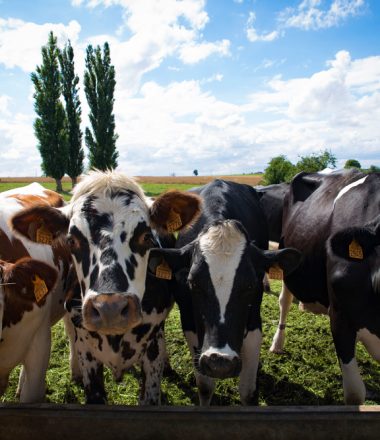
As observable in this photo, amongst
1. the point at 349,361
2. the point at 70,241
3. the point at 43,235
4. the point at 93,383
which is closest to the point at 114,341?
the point at 93,383

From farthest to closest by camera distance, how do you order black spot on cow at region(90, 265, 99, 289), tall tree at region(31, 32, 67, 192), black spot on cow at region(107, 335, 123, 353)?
tall tree at region(31, 32, 67, 192)
black spot on cow at region(107, 335, 123, 353)
black spot on cow at region(90, 265, 99, 289)

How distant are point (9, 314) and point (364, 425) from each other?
8.39 ft

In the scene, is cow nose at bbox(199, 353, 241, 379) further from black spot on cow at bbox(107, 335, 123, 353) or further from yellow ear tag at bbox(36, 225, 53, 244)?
yellow ear tag at bbox(36, 225, 53, 244)

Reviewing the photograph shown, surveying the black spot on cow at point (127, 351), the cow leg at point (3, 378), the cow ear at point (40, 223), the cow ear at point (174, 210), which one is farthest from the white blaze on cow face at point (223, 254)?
the cow leg at point (3, 378)

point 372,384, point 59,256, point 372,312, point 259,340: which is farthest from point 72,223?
point 372,384

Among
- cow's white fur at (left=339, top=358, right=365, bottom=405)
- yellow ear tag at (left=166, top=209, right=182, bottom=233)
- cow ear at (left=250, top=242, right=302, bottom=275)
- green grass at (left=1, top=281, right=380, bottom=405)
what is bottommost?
green grass at (left=1, top=281, right=380, bottom=405)

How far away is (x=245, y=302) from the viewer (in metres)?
3.08

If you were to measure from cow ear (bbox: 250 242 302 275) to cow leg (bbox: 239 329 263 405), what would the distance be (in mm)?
691

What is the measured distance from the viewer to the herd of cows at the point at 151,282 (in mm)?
2916

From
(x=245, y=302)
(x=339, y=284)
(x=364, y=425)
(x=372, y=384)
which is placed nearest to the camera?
(x=364, y=425)

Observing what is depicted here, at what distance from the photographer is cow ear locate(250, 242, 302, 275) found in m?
3.31

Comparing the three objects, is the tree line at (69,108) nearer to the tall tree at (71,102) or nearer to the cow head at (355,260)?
the tall tree at (71,102)

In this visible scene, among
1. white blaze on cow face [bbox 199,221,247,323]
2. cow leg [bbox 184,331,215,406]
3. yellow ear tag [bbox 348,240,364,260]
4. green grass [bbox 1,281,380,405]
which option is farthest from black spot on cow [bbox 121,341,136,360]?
yellow ear tag [bbox 348,240,364,260]

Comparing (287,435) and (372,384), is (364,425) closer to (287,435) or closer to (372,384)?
(287,435)
